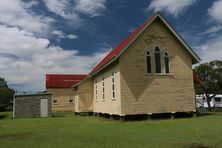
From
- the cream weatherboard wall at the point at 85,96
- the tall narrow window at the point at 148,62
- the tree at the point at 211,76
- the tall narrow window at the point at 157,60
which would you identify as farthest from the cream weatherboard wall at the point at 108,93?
the tree at the point at 211,76

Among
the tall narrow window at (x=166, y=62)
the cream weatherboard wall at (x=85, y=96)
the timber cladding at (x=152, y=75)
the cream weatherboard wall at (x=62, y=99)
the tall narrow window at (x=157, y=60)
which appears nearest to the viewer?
the timber cladding at (x=152, y=75)

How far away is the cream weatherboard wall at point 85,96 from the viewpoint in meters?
38.3

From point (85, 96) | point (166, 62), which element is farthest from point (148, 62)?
point (85, 96)

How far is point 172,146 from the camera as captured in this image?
11484mm

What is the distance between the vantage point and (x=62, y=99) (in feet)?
186

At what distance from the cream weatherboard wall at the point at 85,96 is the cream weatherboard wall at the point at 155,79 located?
14.4 meters

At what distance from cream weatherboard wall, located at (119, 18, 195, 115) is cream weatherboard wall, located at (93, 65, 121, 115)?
94 cm

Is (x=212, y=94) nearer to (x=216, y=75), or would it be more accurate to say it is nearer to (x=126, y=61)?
(x=216, y=75)

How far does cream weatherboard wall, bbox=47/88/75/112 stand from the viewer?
184ft

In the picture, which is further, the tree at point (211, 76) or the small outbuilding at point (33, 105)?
the tree at point (211, 76)

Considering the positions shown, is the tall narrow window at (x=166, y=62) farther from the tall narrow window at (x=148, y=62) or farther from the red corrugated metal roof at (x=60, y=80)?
the red corrugated metal roof at (x=60, y=80)

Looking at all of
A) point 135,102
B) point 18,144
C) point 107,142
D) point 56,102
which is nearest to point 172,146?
point 107,142

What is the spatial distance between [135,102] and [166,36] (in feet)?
21.2

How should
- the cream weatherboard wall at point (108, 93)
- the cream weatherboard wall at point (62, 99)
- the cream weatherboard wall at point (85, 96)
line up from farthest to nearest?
the cream weatherboard wall at point (62, 99) < the cream weatherboard wall at point (85, 96) < the cream weatherboard wall at point (108, 93)
